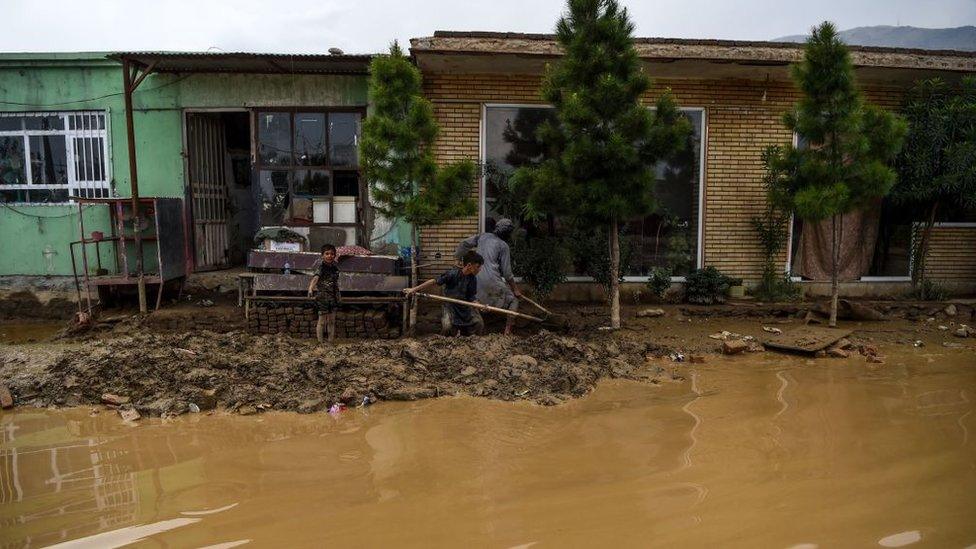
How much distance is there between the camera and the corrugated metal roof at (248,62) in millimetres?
8633

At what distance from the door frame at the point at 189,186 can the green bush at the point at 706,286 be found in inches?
290

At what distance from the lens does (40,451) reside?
15.2 ft

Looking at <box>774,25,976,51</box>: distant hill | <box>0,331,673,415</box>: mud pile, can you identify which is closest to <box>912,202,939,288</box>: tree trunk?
<box>0,331,673,415</box>: mud pile

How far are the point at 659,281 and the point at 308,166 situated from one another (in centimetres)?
592

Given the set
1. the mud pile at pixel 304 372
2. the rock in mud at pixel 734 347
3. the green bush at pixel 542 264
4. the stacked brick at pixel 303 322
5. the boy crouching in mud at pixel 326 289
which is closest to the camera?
the mud pile at pixel 304 372

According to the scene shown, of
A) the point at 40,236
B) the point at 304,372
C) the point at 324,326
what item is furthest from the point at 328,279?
the point at 40,236

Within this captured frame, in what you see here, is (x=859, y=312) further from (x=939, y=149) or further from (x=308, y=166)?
(x=308, y=166)

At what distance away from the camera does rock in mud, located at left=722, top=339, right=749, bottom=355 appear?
24.2 ft

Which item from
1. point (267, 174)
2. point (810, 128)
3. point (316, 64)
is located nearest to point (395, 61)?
point (316, 64)

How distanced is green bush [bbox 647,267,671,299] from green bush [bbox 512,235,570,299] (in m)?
1.48

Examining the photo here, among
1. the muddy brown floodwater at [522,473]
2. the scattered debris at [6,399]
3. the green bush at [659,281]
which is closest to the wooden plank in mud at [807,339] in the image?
the muddy brown floodwater at [522,473]

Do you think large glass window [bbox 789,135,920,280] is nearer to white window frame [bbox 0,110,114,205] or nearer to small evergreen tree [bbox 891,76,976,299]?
small evergreen tree [bbox 891,76,976,299]

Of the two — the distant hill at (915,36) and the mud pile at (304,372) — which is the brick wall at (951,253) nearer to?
the mud pile at (304,372)

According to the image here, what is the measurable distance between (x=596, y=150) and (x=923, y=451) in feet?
15.2
